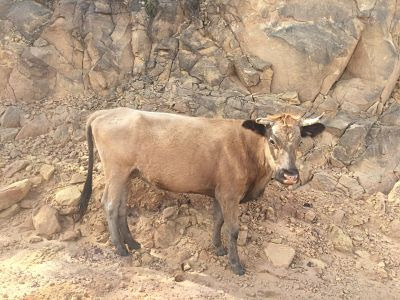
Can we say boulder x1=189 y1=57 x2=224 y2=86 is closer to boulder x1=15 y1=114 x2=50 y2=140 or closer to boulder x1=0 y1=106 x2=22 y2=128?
boulder x1=15 y1=114 x2=50 y2=140

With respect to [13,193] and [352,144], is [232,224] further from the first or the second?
[13,193]

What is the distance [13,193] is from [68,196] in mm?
1038

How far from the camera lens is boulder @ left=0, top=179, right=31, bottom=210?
7496 millimetres

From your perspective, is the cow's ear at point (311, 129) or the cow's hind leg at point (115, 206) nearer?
the cow's ear at point (311, 129)

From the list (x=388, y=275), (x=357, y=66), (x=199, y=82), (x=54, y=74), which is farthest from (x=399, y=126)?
(x=54, y=74)

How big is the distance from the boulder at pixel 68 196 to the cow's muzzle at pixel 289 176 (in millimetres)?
3922

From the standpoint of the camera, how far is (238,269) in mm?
6688

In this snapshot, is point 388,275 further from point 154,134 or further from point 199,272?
point 154,134

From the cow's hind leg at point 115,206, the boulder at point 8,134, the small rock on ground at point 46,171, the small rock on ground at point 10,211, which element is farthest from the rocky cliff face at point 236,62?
the cow's hind leg at point 115,206

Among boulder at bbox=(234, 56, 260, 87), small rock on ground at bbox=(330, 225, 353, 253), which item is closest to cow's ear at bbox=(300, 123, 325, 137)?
small rock on ground at bbox=(330, 225, 353, 253)

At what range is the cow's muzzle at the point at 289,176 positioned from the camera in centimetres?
587

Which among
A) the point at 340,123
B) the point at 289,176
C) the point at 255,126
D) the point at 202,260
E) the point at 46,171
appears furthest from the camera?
the point at 340,123

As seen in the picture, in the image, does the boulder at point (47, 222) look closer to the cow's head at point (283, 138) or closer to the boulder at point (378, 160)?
the cow's head at point (283, 138)

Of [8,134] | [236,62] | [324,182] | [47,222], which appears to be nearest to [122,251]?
[47,222]
